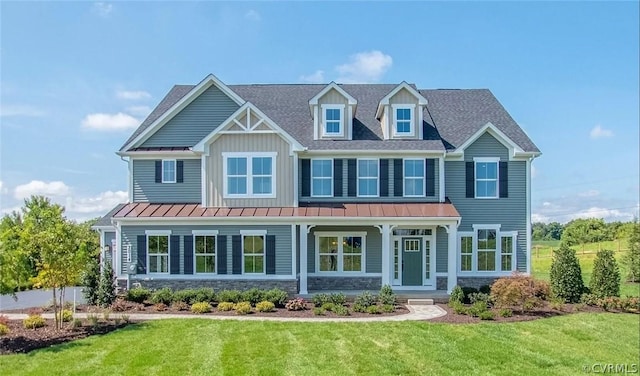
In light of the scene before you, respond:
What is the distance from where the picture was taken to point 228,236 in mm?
19609

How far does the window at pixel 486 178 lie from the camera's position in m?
21.2

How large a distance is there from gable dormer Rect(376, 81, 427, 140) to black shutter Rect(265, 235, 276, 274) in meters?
6.82

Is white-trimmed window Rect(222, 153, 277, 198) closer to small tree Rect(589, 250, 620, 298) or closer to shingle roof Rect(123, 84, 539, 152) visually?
shingle roof Rect(123, 84, 539, 152)

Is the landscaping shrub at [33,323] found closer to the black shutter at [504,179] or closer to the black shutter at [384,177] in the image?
the black shutter at [384,177]

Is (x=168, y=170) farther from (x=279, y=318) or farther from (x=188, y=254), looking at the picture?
(x=279, y=318)

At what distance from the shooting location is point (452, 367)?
35.1ft

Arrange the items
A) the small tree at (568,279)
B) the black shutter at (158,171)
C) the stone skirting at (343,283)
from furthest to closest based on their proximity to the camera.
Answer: the black shutter at (158,171), the stone skirting at (343,283), the small tree at (568,279)

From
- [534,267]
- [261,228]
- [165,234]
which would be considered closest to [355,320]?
[261,228]

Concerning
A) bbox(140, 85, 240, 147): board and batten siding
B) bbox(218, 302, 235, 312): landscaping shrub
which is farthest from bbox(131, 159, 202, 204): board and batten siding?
bbox(218, 302, 235, 312): landscaping shrub

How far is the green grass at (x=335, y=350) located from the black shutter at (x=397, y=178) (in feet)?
24.6

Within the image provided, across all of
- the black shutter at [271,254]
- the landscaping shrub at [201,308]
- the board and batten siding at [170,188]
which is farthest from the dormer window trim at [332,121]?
the landscaping shrub at [201,308]

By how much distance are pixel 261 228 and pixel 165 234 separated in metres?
3.94

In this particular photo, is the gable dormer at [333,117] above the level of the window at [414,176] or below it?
above

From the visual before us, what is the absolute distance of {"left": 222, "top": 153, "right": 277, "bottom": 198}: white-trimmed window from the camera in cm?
2027
